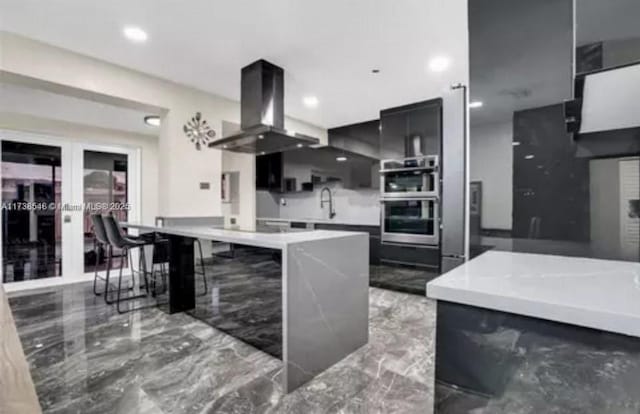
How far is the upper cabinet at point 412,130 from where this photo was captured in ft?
12.5

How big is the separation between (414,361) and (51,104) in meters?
4.99

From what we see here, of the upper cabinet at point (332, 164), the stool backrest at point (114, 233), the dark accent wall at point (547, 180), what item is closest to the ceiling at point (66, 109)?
the stool backrest at point (114, 233)

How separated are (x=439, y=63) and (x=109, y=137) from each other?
5034mm

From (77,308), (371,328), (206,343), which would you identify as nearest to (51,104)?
(77,308)

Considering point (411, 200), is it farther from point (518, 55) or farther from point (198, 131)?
point (198, 131)

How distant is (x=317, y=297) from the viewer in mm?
1954

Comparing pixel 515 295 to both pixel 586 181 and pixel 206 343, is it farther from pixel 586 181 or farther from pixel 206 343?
pixel 206 343

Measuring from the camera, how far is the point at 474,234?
1.56 metres

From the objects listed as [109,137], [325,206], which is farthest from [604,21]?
[109,137]

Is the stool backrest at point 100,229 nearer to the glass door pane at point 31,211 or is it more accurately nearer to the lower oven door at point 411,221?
the glass door pane at point 31,211

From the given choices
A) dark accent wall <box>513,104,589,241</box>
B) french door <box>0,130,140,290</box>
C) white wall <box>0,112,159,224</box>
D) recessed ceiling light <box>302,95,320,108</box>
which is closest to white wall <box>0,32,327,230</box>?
recessed ceiling light <box>302,95,320,108</box>

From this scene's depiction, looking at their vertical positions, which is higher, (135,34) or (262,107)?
(135,34)

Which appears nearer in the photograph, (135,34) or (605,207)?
(605,207)

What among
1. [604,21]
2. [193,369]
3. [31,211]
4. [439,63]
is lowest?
[193,369]
